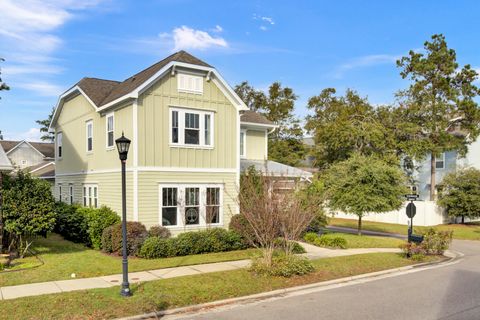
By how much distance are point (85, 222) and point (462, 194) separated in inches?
1055

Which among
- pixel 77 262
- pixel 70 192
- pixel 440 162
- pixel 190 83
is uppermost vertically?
pixel 190 83

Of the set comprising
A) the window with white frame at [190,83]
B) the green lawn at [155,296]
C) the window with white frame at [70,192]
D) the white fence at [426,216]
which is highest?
the window with white frame at [190,83]

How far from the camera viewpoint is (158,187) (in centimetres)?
1691

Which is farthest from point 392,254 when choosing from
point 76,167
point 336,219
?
point 336,219

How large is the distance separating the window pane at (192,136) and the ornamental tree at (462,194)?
890 inches

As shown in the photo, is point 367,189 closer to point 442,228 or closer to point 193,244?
point 193,244

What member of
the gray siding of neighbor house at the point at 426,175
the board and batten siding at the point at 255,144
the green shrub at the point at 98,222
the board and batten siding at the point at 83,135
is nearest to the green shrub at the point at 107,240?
the green shrub at the point at 98,222

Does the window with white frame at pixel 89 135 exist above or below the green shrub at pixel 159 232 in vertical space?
above

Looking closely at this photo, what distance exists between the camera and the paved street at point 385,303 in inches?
346

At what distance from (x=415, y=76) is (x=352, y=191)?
18912 mm

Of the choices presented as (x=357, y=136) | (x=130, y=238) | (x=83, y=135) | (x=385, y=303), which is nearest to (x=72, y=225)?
(x=130, y=238)

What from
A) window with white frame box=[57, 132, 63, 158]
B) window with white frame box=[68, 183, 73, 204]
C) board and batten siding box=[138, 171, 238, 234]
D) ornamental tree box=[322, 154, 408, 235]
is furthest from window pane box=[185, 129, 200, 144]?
window with white frame box=[57, 132, 63, 158]

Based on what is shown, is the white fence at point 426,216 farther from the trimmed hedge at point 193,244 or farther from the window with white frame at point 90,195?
the window with white frame at point 90,195

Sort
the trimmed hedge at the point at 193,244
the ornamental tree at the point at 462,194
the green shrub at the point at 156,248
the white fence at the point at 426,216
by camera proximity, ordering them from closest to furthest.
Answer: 1. the green shrub at the point at 156,248
2. the trimmed hedge at the point at 193,244
3. the ornamental tree at the point at 462,194
4. the white fence at the point at 426,216
